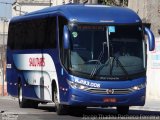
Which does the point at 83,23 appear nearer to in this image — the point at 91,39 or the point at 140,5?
the point at 91,39

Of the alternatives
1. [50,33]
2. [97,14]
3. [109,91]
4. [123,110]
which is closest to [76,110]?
[123,110]

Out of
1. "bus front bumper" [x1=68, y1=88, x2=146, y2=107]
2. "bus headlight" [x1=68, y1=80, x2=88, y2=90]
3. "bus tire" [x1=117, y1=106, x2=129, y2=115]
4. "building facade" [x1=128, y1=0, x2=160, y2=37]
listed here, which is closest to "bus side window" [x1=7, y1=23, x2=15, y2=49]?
"bus tire" [x1=117, y1=106, x2=129, y2=115]

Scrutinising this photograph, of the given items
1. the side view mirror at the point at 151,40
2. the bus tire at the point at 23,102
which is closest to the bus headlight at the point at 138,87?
the side view mirror at the point at 151,40

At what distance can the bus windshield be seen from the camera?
808 inches

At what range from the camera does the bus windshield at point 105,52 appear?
808 inches

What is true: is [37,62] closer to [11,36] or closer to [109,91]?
[109,91]

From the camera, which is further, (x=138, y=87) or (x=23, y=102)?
(x=23, y=102)

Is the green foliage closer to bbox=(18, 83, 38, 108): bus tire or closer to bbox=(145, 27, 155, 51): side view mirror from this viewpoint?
bbox=(18, 83, 38, 108): bus tire

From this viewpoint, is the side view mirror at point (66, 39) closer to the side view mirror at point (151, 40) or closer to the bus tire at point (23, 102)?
the side view mirror at point (151, 40)

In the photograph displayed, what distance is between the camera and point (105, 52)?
67.8 feet

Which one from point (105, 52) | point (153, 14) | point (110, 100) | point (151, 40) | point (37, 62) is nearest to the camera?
point (110, 100)

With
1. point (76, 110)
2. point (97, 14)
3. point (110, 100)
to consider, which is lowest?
point (76, 110)

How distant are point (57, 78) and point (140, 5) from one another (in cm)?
1765

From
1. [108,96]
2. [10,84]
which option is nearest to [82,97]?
[108,96]
